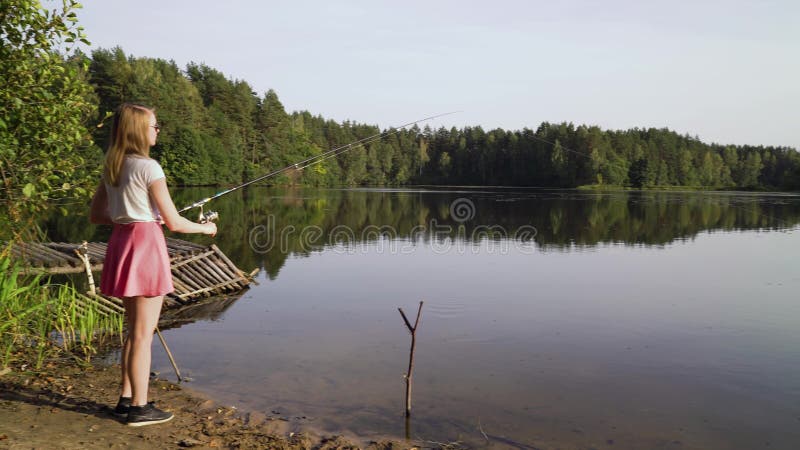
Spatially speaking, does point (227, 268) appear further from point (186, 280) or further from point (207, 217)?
point (207, 217)

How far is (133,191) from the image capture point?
4891 mm

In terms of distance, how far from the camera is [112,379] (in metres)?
7.10

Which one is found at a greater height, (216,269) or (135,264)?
(135,264)

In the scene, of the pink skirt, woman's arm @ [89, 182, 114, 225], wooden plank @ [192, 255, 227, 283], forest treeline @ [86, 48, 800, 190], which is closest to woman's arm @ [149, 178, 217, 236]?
the pink skirt

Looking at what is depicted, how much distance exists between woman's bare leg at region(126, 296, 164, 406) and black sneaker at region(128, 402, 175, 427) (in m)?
0.23

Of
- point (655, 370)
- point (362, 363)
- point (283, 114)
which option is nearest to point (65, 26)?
point (362, 363)

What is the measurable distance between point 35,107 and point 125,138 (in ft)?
11.9

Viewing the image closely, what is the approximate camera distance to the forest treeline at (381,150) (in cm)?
8344

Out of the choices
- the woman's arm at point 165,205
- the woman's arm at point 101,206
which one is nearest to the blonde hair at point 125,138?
the woman's arm at point 165,205

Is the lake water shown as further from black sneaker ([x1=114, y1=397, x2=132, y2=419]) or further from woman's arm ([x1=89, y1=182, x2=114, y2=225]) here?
woman's arm ([x1=89, y1=182, x2=114, y2=225])

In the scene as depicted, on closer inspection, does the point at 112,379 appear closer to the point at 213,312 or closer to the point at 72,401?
the point at 72,401

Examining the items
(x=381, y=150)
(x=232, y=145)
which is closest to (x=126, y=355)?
(x=232, y=145)

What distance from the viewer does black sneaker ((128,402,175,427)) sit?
5.35 metres

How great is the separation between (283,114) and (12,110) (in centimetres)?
11113
